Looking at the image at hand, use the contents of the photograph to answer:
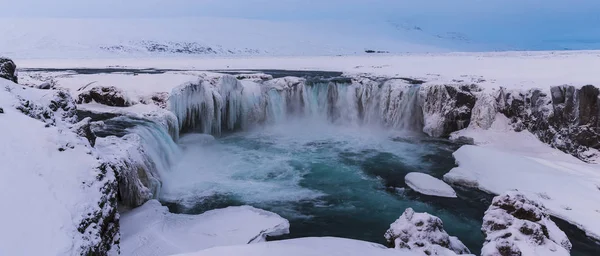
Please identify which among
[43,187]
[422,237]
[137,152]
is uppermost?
[43,187]

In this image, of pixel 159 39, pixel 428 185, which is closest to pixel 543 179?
pixel 428 185

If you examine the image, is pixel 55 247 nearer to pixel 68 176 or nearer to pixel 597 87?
pixel 68 176

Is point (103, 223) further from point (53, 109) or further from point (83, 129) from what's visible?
point (53, 109)

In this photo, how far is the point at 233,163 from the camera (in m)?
14.2

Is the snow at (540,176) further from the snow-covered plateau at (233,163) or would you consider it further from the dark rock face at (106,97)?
the dark rock face at (106,97)

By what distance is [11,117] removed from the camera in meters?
5.89

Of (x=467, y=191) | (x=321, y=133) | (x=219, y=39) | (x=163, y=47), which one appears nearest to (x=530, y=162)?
(x=467, y=191)

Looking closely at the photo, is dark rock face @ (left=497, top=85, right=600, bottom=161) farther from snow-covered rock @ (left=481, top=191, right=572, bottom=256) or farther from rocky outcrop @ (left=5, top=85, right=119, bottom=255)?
rocky outcrop @ (left=5, top=85, right=119, bottom=255)

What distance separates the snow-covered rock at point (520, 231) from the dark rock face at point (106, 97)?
1249cm

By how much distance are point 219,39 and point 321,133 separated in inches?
3424

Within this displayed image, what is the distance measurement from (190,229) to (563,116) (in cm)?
1433

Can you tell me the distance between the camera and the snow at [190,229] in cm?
725

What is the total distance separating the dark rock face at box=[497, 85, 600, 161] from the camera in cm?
1439

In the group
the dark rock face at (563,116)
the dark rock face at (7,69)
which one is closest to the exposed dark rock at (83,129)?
the dark rock face at (7,69)
